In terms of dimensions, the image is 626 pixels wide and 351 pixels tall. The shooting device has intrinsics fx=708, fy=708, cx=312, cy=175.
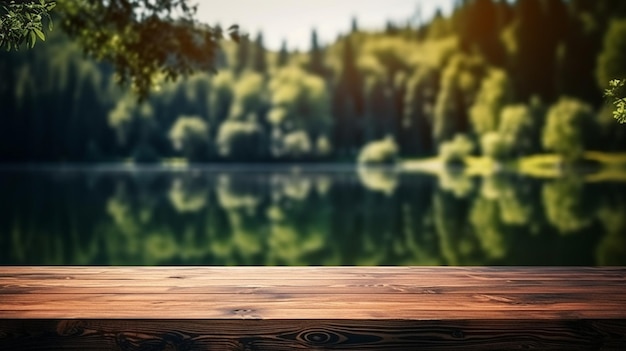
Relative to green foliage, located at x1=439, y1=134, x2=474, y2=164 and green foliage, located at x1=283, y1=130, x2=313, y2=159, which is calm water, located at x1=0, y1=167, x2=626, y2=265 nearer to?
green foliage, located at x1=283, y1=130, x2=313, y2=159

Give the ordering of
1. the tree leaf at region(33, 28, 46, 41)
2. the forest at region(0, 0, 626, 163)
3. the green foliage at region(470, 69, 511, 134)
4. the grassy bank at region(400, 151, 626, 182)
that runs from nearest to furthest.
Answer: the tree leaf at region(33, 28, 46, 41) < the grassy bank at region(400, 151, 626, 182) < the forest at region(0, 0, 626, 163) < the green foliage at region(470, 69, 511, 134)

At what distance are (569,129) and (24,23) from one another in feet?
114

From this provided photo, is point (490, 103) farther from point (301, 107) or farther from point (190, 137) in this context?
point (190, 137)

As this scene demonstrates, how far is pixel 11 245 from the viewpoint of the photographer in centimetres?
1739

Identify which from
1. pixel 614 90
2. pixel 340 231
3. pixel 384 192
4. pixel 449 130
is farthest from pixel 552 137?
pixel 614 90

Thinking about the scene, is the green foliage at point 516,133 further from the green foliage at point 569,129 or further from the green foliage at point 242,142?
the green foliage at point 242,142

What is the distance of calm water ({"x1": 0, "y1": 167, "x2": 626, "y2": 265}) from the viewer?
16625mm

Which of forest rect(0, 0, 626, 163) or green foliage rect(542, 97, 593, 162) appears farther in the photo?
forest rect(0, 0, 626, 163)

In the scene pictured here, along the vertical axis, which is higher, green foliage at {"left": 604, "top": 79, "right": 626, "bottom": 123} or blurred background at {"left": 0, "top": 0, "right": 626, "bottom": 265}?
blurred background at {"left": 0, "top": 0, "right": 626, "bottom": 265}

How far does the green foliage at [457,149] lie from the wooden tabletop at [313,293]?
3919 centimetres

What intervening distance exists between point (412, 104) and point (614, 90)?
45467 millimetres

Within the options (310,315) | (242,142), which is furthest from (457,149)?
(310,315)

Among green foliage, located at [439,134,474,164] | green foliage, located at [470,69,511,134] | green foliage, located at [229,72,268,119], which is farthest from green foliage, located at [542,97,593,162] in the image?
green foliage, located at [229,72,268,119]

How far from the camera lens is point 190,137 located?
40469mm
